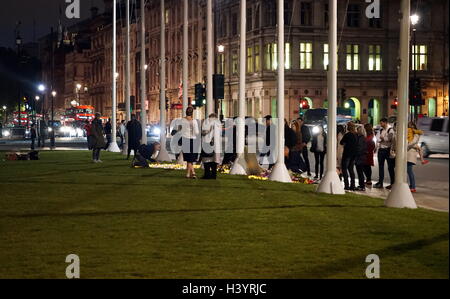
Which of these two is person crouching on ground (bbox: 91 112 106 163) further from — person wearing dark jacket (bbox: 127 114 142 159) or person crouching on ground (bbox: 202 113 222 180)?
person crouching on ground (bbox: 202 113 222 180)

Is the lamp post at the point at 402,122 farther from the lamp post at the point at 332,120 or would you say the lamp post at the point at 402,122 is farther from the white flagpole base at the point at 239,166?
the white flagpole base at the point at 239,166

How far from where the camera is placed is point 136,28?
128m

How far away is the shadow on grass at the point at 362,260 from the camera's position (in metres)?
10.7

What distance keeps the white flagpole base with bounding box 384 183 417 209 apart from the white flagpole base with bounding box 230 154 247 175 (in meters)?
11.5

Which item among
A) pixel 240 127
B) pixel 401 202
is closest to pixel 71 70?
pixel 240 127

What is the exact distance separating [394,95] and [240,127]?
6161cm

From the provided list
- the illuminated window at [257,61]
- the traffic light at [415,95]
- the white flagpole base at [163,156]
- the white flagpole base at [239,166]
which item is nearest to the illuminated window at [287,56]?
the illuminated window at [257,61]

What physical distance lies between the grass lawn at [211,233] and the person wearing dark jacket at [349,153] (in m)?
1.29

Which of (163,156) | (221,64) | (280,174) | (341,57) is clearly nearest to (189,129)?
(280,174)

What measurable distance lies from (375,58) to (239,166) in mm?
61371
